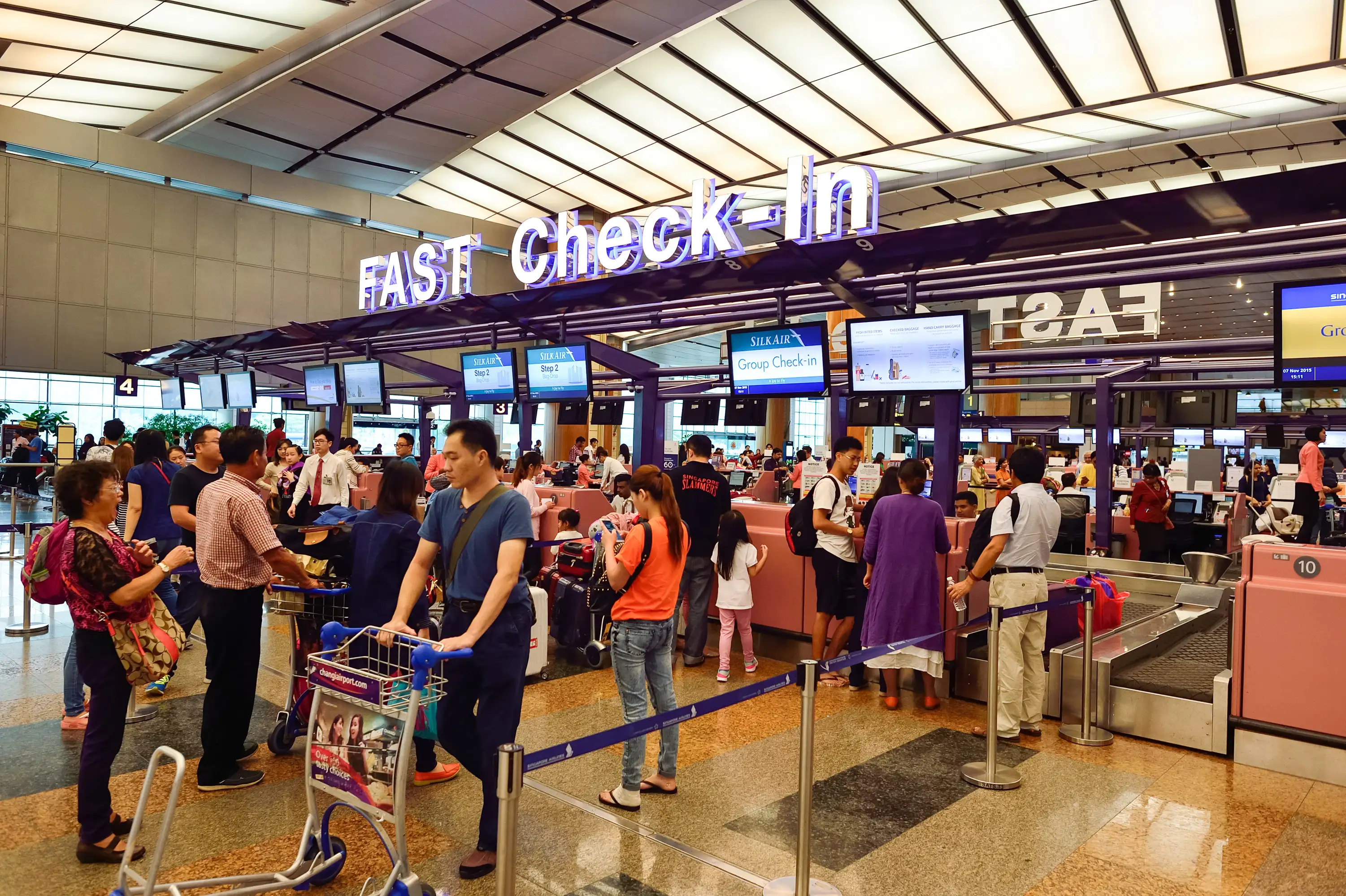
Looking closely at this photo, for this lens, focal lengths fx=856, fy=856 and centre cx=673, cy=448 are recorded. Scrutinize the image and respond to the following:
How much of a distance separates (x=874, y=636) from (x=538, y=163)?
68.2 feet

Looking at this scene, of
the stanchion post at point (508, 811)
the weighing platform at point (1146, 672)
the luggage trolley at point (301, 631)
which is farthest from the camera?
the weighing platform at point (1146, 672)

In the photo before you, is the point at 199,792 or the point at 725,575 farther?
the point at 725,575

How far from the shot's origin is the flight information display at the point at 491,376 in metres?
11.6

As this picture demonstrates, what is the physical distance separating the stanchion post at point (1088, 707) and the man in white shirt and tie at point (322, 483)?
27.1 ft

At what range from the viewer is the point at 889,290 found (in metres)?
7.85

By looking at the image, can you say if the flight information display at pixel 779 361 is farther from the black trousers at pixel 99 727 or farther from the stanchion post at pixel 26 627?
the stanchion post at pixel 26 627

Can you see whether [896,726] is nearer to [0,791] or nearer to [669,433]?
[0,791]

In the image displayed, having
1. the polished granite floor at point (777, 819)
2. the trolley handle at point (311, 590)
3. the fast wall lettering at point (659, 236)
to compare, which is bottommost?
the polished granite floor at point (777, 819)

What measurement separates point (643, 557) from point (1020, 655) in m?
2.98

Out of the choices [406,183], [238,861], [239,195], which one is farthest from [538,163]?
[238,861]

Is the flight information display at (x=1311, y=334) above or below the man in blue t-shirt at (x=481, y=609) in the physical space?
above

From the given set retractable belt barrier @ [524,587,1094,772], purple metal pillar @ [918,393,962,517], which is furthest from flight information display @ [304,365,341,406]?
retractable belt barrier @ [524,587,1094,772]

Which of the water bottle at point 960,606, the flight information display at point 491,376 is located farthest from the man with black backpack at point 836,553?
the flight information display at point 491,376

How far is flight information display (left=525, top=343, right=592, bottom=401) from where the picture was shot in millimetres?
10305
